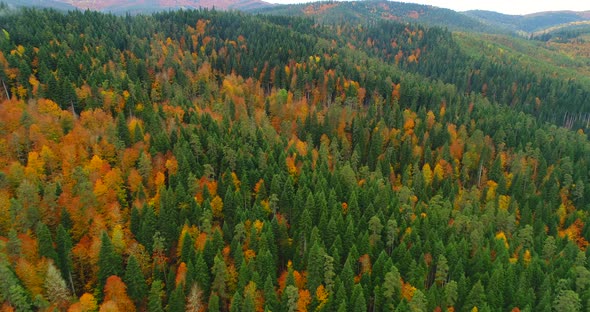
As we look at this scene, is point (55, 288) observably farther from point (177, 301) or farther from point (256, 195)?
point (256, 195)

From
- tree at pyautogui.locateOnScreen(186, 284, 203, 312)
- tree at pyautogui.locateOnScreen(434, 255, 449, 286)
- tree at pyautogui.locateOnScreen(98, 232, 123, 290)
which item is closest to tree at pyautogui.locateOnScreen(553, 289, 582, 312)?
tree at pyautogui.locateOnScreen(434, 255, 449, 286)

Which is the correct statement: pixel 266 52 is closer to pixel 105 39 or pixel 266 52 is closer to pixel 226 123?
pixel 105 39

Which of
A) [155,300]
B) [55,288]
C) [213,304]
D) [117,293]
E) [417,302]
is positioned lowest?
[117,293]

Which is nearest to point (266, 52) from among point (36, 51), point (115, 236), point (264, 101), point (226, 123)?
point (264, 101)

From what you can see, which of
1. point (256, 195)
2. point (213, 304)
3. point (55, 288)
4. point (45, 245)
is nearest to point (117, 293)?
point (55, 288)

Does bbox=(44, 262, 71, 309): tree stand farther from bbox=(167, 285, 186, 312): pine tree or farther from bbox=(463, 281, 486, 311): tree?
bbox=(463, 281, 486, 311): tree

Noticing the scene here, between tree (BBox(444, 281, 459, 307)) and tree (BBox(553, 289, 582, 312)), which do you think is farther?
tree (BBox(444, 281, 459, 307))

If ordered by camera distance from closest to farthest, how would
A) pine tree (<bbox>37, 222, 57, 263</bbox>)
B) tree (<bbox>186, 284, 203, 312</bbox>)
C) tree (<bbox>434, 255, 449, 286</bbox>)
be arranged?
tree (<bbox>186, 284, 203, 312</bbox>), pine tree (<bbox>37, 222, 57, 263</bbox>), tree (<bbox>434, 255, 449, 286</bbox>)

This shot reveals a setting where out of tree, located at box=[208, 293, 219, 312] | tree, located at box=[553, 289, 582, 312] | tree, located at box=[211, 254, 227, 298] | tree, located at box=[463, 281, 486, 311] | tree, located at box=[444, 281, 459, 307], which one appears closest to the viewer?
tree, located at box=[208, 293, 219, 312]
